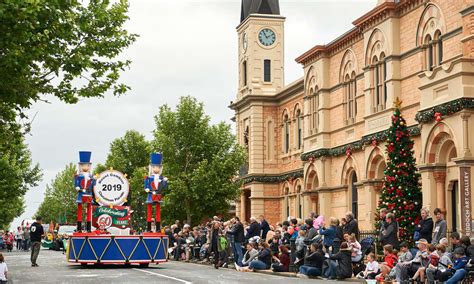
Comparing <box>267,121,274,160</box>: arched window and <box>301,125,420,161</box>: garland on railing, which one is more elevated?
<box>267,121,274,160</box>: arched window

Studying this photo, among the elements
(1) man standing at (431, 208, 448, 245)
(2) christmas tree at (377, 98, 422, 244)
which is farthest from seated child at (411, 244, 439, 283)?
(2) christmas tree at (377, 98, 422, 244)

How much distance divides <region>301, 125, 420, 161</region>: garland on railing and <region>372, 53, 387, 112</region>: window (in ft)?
4.50

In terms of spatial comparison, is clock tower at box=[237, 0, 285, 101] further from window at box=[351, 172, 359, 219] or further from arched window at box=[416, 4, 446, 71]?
arched window at box=[416, 4, 446, 71]

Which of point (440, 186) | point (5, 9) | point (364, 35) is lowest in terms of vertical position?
point (440, 186)

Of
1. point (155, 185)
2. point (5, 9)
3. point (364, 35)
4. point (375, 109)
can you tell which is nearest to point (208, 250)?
point (155, 185)

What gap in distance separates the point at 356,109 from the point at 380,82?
12.1ft

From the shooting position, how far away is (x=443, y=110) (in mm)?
30344

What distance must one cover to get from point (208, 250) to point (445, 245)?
57.8 ft

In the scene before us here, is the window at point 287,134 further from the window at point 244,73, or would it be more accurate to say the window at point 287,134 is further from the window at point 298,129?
the window at point 244,73

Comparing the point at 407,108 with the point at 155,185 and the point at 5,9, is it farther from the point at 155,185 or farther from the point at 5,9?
the point at 5,9

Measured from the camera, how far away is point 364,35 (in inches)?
1580

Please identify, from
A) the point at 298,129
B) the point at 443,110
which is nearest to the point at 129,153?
the point at 298,129

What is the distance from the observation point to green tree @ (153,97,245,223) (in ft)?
174

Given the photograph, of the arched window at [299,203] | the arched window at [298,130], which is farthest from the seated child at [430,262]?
the arched window at [298,130]
